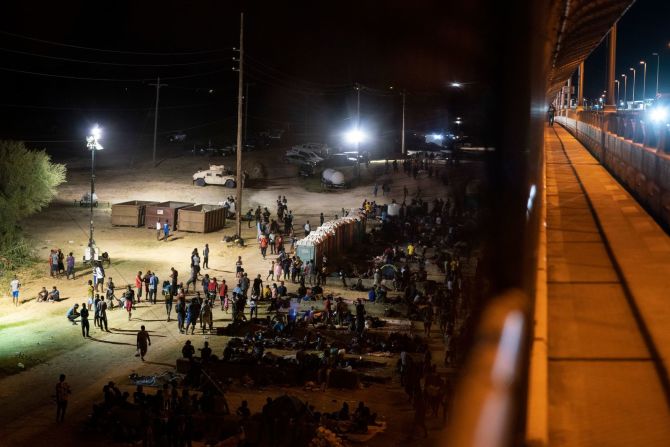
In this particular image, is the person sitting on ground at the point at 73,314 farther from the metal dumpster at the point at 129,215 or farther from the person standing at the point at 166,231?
the metal dumpster at the point at 129,215

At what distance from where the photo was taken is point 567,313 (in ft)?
20.2

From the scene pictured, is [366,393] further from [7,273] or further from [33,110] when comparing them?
[33,110]

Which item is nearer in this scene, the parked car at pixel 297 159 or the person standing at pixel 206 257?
the person standing at pixel 206 257

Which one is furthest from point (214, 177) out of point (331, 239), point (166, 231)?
point (331, 239)

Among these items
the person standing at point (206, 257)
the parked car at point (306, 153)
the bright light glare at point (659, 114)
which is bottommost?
the person standing at point (206, 257)

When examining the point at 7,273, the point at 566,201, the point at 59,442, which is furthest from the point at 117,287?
the point at 566,201

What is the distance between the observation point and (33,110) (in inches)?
3300

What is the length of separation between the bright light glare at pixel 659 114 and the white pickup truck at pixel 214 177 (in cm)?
3805

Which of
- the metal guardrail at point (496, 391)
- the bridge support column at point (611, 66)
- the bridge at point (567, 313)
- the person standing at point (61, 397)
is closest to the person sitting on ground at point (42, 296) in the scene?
the person standing at point (61, 397)

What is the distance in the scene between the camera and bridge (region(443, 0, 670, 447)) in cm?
395

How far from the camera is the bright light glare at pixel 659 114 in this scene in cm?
1288

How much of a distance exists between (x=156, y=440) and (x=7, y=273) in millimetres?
16600

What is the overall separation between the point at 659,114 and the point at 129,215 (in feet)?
98.2

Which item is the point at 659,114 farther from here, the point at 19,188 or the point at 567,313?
the point at 19,188
